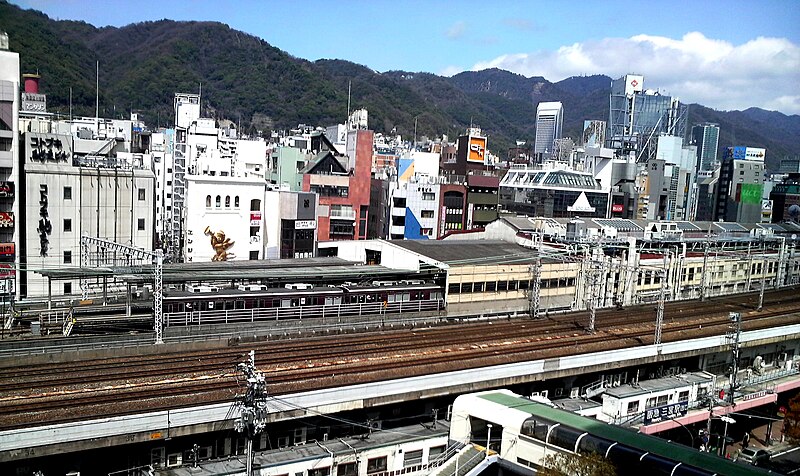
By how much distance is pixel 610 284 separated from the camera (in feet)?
131

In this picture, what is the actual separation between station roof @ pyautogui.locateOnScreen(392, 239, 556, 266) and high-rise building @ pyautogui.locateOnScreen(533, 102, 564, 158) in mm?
118974

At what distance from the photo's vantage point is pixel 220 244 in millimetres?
38938

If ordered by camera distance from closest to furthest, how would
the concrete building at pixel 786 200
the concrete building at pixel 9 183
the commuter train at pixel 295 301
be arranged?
the commuter train at pixel 295 301 < the concrete building at pixel 9 183 < the concrete building at pixel 786 200

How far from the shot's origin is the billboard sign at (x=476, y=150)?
2315 inches

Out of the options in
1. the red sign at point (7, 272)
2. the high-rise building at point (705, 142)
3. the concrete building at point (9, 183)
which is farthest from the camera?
the high-rise building at point (705, 142)

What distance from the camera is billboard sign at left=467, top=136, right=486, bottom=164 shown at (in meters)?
58.8

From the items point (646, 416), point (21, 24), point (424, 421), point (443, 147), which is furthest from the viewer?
point (443, 147)

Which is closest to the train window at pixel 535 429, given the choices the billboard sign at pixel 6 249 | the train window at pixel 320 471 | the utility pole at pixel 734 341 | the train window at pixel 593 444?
the train window at pixel 593 444

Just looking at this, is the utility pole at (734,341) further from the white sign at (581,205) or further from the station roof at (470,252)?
the white sign at (581,205)

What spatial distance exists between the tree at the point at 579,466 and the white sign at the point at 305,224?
28032 millimetres

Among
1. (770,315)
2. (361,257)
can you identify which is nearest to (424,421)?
(361,257)

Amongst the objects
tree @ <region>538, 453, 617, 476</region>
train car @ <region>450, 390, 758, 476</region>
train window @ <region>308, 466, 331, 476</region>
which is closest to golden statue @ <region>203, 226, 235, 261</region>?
train window @ <region>308, 466, 331, 476</region>

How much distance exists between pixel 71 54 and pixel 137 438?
97471mm

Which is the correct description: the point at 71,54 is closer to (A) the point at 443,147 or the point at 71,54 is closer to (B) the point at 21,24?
(B) the point at 21,24
